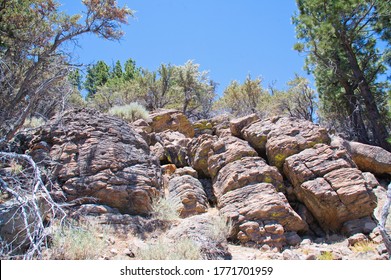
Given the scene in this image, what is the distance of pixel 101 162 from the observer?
25.9 ft

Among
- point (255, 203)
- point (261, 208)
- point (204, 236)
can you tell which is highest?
point (255, 203)

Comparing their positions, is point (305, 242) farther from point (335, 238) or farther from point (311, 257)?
point (311, 257)

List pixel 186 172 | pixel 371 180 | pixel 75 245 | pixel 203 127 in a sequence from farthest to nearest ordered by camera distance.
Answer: pixel 203 127, pixel 371 180, pixel 186 172, pixel 75 245

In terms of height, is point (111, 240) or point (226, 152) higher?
point (226, 152)

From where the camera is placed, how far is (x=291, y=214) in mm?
7949

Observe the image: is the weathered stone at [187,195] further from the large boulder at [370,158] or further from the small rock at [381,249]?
the large boulder at [370,158]

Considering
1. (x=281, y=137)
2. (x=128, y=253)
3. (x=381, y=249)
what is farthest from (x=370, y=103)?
(x=128, y=253)

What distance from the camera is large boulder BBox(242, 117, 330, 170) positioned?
9469 mm

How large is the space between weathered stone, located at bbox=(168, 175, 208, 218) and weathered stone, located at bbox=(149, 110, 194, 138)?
15.1 feet

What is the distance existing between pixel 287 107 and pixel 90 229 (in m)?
13.7

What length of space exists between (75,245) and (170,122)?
9.20 metres

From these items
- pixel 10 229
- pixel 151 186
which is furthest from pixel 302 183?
pixel 10 229

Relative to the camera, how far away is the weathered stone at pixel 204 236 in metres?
6.09

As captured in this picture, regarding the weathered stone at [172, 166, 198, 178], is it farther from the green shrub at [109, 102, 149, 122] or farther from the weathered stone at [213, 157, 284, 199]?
the green shrub at [109, 102, 149, 122]
